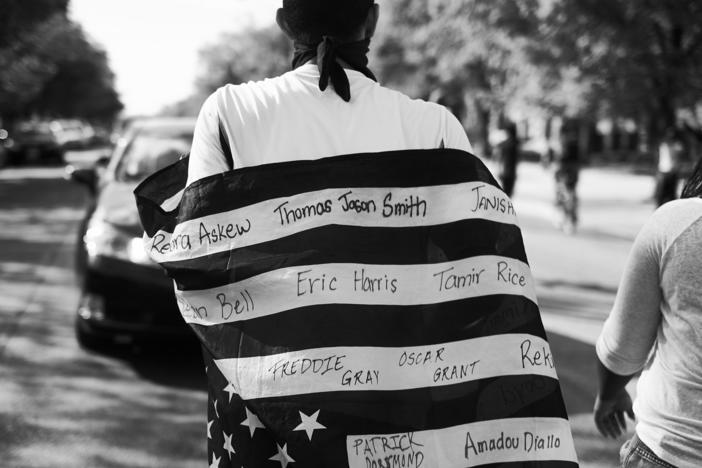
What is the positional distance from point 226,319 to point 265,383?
0.53 feet

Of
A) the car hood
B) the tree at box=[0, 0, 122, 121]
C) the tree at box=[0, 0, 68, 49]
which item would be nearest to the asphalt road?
the car hood

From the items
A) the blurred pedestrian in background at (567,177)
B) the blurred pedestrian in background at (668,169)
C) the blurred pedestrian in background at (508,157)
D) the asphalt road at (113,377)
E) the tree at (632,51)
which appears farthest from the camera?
the tree at (632,51)

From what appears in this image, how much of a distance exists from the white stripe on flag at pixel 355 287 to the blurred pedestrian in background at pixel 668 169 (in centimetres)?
1216

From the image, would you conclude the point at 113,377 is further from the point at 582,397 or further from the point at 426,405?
the point at 426,405

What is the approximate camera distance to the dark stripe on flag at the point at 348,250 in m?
1.83

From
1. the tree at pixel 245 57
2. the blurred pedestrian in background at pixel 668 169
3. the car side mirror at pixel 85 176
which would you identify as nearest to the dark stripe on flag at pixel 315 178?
the car side mirror at pixel 85 176

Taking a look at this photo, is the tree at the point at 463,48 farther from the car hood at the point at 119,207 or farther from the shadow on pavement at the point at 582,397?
the car hood at the point at 119,207

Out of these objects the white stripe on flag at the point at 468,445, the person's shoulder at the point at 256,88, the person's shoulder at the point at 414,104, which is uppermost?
the person's shoulder at the point at 256,88

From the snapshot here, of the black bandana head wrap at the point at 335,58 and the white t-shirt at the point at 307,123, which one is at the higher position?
the black bandana head wrap at the point at 335,58

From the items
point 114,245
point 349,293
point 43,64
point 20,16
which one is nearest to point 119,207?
point 114,245

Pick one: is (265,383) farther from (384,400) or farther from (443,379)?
(443,379)

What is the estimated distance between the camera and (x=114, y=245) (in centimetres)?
584

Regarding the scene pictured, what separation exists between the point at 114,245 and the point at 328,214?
425cm

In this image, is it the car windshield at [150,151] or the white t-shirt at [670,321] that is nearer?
the white t-shirt at [670,321]
